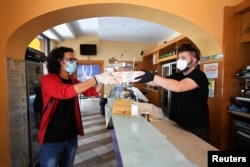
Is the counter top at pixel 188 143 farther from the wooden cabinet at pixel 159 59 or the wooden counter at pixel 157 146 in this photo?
the wooden cabinet at pixel 159 59

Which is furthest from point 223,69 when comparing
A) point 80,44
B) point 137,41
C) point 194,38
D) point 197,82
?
point 80,44

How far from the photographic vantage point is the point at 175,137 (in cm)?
137

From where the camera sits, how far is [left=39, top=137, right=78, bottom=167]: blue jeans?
4.37 feet

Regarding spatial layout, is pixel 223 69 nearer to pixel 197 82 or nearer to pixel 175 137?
pixel 197 82

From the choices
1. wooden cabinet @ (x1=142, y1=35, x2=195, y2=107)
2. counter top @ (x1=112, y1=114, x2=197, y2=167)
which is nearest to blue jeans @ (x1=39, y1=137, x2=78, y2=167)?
counter top @ (x1=112, y1=114, x2=197, y2=167)

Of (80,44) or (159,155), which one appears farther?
(80,44)

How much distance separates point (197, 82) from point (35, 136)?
7.02 ft

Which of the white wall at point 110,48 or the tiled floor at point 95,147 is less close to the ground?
the white wall at point 110,48

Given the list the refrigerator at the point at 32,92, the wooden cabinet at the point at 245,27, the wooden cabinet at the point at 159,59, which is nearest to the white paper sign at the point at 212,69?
the wooden cabinet at the point at 245,27

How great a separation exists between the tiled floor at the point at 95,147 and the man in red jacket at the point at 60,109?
4.26ft

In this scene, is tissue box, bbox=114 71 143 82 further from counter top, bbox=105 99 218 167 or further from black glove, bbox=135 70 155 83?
counter top, bbox=105 99 218 167

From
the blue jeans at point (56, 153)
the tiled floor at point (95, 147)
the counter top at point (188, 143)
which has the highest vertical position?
the counter top at point (188, 143)

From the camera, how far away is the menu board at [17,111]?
1.70 meters

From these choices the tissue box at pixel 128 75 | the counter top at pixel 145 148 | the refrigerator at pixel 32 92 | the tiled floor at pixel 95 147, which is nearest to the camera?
the counter top at pixel 145 148
